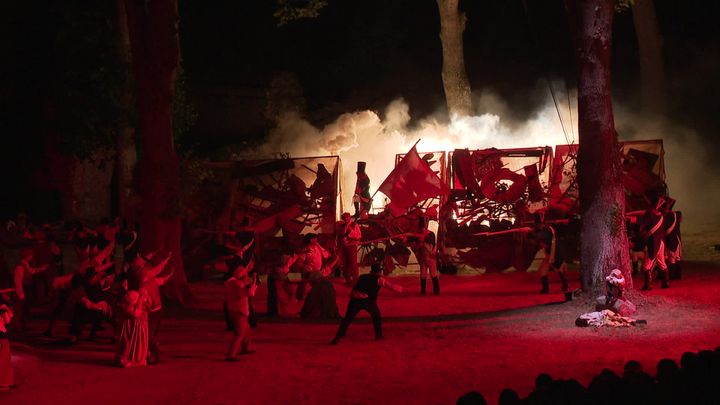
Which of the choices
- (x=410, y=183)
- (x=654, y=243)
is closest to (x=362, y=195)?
(x=410, y=183)

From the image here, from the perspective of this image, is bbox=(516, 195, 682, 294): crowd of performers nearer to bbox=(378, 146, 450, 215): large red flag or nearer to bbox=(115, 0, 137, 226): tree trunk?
bbox=(378, 146, 450, 215): large red flag

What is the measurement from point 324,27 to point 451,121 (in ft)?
32.9

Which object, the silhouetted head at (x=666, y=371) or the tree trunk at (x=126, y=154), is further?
the tree trunk at (x=126, y=154)

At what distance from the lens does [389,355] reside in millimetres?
12570

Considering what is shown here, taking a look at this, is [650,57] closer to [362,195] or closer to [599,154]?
[362,195]

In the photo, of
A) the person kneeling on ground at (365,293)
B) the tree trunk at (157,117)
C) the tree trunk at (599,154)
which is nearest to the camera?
the person kneeling on ground at (365,293)

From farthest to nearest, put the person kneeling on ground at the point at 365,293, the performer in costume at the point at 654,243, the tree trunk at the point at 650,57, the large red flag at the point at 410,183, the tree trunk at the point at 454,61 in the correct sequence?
the tree trunk at the point at 454,61, the tree trunk at the point at 650,57, the large red flag at the point at 410,183, the performer in costume at the point at 654,243, the person kneeling on ground at the point at 365,293

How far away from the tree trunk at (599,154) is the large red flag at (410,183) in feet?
18.8

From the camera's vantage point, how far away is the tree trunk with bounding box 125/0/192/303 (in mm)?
18094

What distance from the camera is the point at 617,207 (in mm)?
15305

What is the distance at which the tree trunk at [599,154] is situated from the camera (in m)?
15.2

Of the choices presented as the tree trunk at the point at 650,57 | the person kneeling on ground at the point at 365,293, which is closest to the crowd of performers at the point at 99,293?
the person kneeling on ground at the point at 365,293

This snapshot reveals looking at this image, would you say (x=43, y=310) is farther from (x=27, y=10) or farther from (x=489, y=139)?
(x=489, y=139)

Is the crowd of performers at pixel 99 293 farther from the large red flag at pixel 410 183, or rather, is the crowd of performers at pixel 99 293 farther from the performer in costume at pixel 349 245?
the large red flag at pixel 410 183
